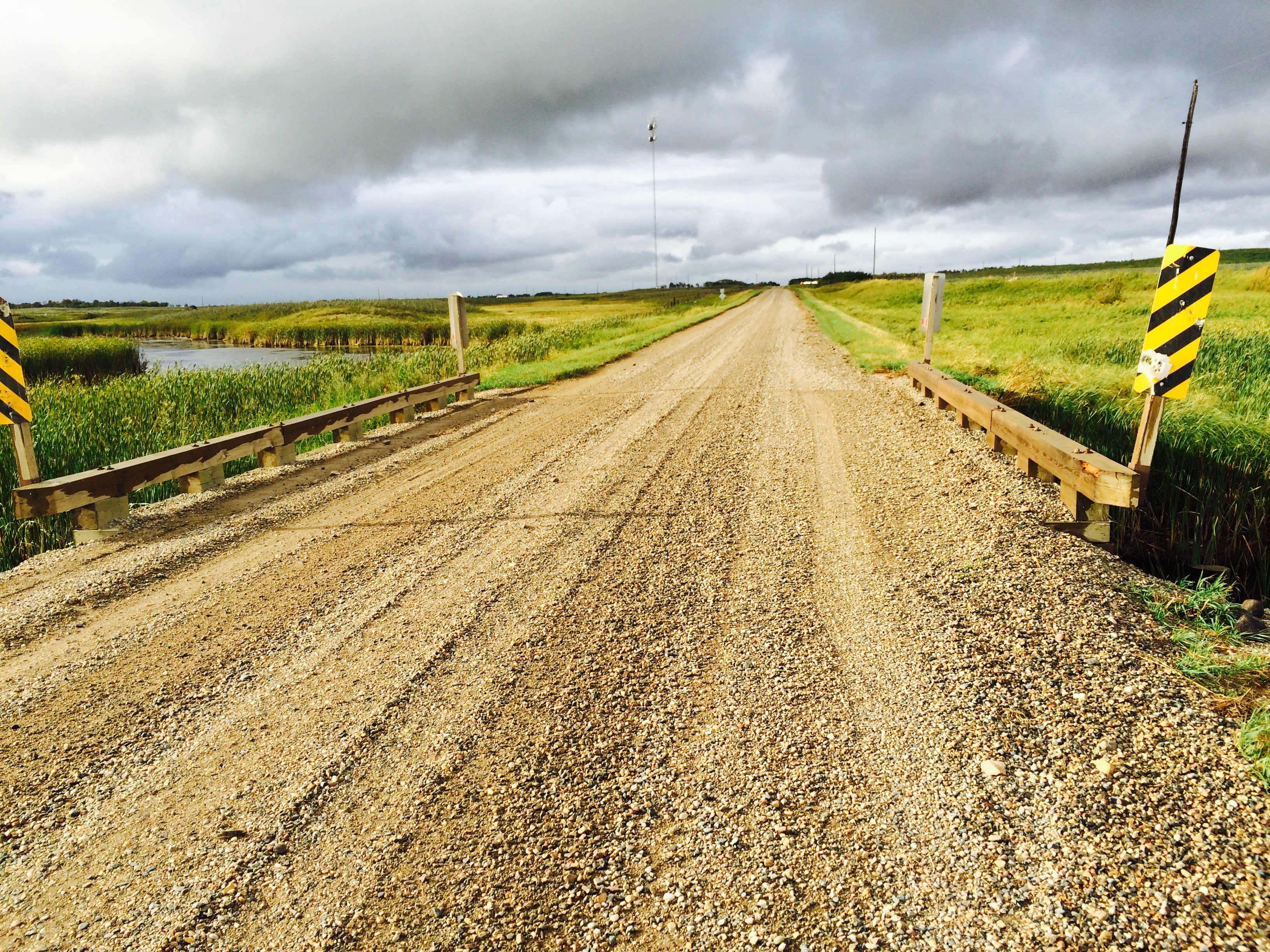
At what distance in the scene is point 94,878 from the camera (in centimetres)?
238

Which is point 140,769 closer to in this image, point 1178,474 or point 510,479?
point 510,479

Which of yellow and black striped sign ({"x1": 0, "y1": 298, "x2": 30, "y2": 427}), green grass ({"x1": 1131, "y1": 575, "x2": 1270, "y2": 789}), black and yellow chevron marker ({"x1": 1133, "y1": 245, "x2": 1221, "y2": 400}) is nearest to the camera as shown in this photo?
green grass ({"x1": 1131, "y1": 575, "x2": 1270, "y2": 789})

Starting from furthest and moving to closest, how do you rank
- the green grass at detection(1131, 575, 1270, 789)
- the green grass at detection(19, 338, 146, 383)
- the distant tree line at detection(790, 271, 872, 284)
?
the distant tree line at detection(790, 271, 872, 284)
the green grass at detection(19, 338, 146, 383)
the green grass at detection(1131, 575, 1270, 789)

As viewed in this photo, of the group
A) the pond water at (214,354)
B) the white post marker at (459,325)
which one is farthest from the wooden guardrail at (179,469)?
the pond water at (214,354)

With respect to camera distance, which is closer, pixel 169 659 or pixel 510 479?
pixel 169 659

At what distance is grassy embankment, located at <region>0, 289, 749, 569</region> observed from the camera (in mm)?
6934

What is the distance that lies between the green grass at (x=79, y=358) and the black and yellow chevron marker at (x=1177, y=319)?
25.3 meters

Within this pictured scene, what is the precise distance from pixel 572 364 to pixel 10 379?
11718mm

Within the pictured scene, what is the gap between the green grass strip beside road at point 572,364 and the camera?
570 inches

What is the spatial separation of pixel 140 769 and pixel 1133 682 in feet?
14.4

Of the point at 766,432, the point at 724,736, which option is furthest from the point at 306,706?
the point at 766,432

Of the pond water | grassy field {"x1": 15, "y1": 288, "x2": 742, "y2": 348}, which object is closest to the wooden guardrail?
the pond water

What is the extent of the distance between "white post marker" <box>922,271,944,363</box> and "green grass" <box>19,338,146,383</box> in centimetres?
2238

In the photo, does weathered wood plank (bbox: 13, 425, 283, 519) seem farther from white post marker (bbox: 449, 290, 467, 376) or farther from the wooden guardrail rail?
the wooden guardrail rail
